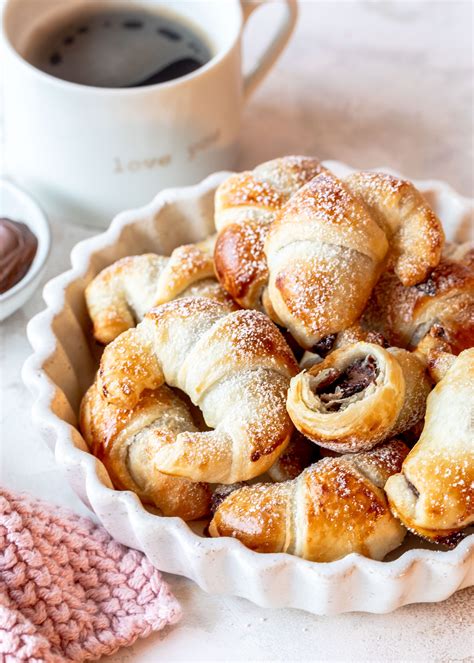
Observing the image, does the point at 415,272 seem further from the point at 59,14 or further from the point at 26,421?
the point at 59,14

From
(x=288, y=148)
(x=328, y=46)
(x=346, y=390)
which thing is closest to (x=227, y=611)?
(x=346, y=390)

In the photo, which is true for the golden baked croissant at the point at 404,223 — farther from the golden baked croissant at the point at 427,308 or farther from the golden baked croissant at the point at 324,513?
the golden baked croissant at the point at 324,513

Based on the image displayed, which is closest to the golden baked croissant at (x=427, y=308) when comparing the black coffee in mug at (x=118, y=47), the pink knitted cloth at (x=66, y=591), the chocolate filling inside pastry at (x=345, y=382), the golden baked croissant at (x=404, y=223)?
the golden baked croissant at (x=404, y=223)

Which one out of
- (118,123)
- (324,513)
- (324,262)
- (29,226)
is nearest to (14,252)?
(29,226)

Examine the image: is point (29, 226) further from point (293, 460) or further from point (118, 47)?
point (293, 460)

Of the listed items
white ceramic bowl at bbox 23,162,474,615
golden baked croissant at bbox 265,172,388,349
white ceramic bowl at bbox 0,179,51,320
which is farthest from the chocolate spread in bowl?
golden baked croissant at bbox 265,172,388,349

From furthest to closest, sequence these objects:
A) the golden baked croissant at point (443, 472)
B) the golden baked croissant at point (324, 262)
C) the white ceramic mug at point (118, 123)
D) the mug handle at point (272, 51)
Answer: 1. the mug handle at point (272, 51)
2. the white ceramic mug at point (118, 123)
3. the golden baked croissant at point (324, 262)
4. the golden baked croissant at point (443, 472)

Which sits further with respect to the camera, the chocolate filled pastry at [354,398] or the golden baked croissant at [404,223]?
the golden baked croissant at [404,223]
